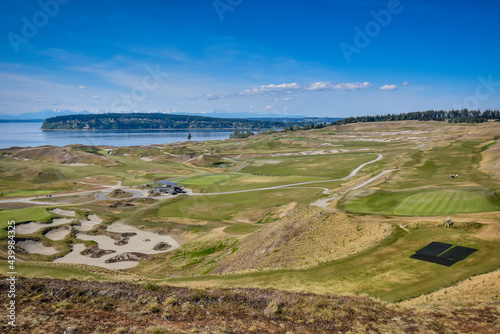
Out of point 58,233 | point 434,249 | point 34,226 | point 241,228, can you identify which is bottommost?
point 58,233

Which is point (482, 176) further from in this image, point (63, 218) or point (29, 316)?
point (63, 218)

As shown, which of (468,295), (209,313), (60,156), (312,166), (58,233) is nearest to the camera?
(209,313)

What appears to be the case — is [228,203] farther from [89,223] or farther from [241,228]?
[89,223]

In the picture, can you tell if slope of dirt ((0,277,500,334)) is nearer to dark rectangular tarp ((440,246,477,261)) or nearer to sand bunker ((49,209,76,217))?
dark rectangular tarp ((440,246,477,261))

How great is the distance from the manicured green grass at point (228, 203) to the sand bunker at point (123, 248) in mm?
9586

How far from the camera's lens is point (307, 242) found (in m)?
26.9

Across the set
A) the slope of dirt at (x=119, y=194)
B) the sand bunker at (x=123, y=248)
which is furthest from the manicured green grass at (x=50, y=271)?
the slope of dirt at (x=119, y=194)

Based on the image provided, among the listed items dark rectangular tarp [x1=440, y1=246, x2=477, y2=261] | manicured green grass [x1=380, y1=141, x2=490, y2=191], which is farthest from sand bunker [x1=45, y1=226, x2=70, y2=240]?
manicured green grass [x1=380, y1=141, x2=490, y2=191]

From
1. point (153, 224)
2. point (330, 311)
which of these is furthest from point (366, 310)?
point (153, 224)

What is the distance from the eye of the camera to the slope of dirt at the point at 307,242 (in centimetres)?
2406

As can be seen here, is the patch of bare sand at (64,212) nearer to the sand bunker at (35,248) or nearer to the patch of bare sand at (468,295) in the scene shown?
the sand bunker at (35,248)

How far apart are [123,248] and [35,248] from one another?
1132 centimetres

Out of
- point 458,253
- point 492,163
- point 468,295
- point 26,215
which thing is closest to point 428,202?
point 458,253

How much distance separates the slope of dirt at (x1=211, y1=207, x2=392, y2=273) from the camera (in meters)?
24.1
